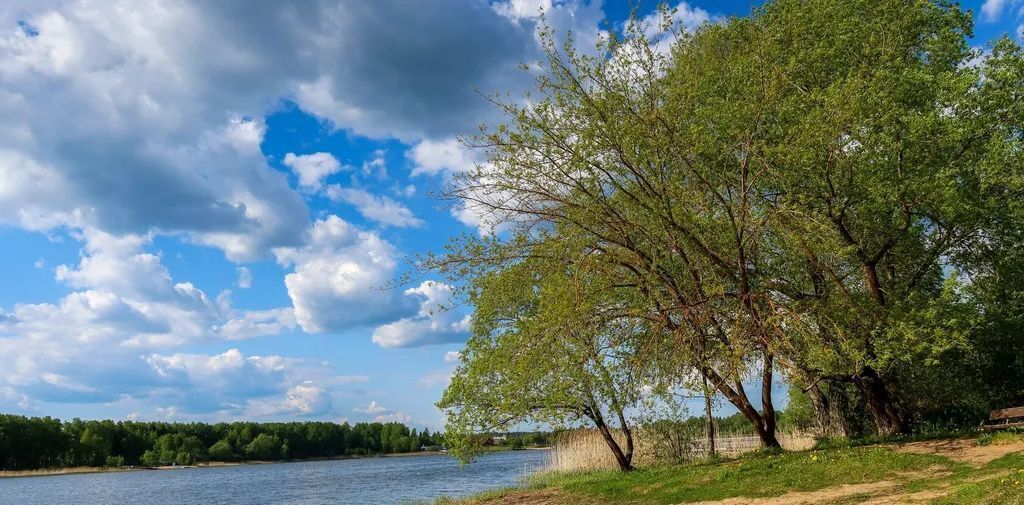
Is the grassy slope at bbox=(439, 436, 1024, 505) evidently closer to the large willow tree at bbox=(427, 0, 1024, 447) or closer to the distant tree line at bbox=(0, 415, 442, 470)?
the large willow tree at bbox=(427, 0, 1024, 447)

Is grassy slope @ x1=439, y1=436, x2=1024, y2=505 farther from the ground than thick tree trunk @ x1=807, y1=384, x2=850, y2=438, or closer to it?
closer to it

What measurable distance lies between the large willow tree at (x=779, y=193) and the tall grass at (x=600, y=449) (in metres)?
7.39

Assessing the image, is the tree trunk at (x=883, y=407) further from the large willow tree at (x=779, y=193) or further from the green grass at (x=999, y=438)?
the green grass at (x=999, y=438)

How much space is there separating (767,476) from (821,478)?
143 cm

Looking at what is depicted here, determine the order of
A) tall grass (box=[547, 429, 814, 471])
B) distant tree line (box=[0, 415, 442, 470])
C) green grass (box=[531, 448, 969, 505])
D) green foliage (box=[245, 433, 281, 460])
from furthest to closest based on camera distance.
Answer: green foliage (box=[245, 433, 281, 460]) → distant tree line (box=[0, 415, 442, 470]) → tall grass (box=[547, 429, 814, 471]) → green grass (box=[531, 448, 969, 505])

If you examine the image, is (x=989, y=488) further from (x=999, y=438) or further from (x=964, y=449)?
(x=999, y=438)

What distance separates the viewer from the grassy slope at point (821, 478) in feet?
33.4

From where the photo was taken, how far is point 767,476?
14.8 metres

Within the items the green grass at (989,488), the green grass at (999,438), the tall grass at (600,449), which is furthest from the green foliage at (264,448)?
the green grass at (989,488)

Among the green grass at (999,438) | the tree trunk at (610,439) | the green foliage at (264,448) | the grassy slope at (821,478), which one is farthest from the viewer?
the green foliage at (264,448)

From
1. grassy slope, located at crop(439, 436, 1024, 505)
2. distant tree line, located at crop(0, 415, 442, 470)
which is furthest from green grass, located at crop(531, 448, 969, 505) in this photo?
distant tree line, located at crop(0, 415, 442, 470)

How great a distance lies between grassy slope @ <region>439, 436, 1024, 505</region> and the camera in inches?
401

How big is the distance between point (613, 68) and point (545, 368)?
742 centimetres

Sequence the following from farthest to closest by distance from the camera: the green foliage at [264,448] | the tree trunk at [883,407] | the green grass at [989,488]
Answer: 1. the green foliage at [264,448]
2. the tree trunk at [883,407]
3. the green grass at [989,488]
